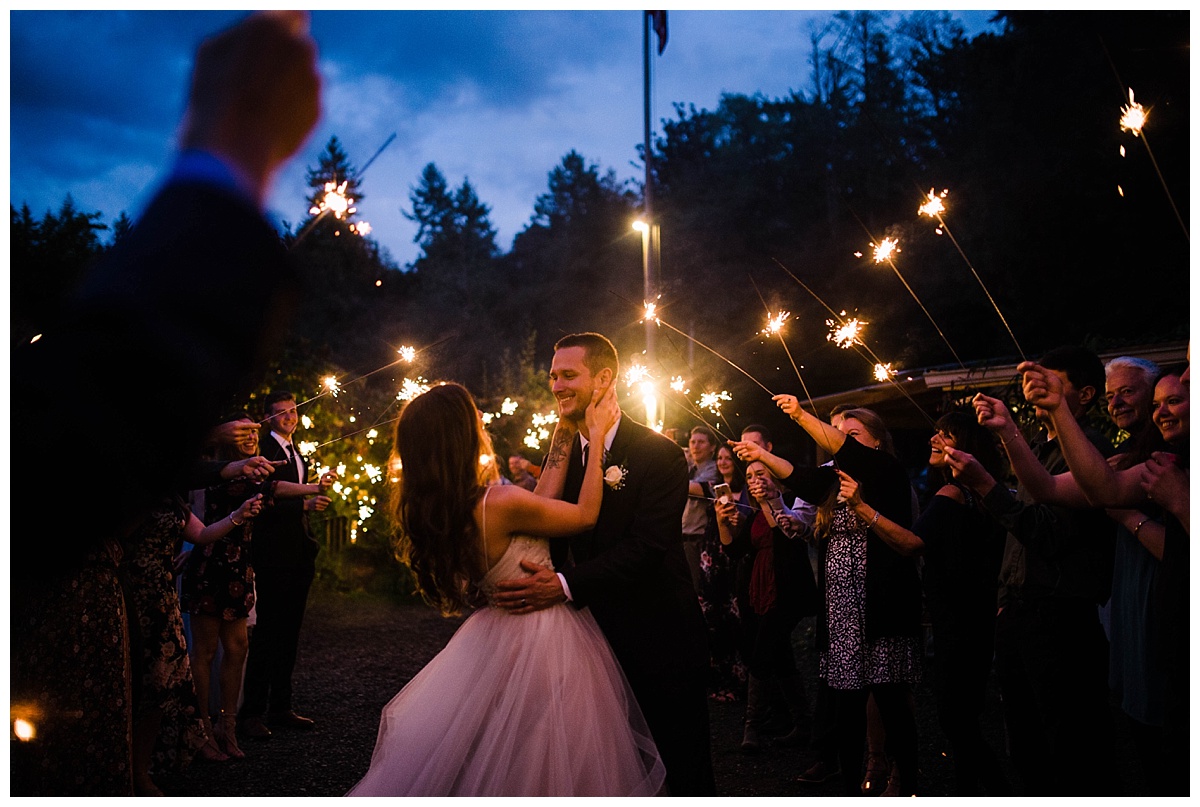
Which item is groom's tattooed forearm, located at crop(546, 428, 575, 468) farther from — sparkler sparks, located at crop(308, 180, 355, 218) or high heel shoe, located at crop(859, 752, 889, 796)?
high heel shoe, located at crop(859, 752, 889, 796)

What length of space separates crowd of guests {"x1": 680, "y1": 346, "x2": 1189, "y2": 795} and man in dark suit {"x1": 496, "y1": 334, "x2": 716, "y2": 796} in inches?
55.6

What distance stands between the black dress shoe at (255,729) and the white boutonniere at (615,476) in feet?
14.8

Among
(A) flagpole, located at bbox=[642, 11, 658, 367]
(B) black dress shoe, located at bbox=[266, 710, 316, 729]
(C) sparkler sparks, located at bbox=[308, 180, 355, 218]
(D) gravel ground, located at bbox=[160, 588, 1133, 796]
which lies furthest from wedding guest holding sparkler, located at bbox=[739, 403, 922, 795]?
(A) flagpole, located at bbox=[642, 11, 658, 367]

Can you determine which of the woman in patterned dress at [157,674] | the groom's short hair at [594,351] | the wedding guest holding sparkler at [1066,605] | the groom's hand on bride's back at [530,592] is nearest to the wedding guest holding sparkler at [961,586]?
the wedding guest holding sparkler at [1066,605]

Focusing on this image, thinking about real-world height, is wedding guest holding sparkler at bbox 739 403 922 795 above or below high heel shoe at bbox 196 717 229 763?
above

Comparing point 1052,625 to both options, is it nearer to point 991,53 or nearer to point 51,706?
point 51,706

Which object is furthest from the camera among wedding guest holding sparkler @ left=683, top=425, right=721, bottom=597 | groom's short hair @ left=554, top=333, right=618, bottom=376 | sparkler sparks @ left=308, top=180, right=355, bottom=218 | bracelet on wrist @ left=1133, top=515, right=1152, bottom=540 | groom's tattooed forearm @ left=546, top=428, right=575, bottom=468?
wedding guest holding sparkler @ left=683, top=425, right=721, bottom=597

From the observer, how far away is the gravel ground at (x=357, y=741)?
5.42m

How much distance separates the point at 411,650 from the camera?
32.6 ft

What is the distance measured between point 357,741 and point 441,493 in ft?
12.8

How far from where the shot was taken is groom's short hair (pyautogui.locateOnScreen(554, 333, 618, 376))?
404 cm

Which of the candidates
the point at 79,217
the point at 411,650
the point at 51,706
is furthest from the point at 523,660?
the point at 79,217

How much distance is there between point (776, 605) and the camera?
668cm

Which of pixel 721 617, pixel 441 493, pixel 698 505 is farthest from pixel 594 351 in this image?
pixel 698 505
